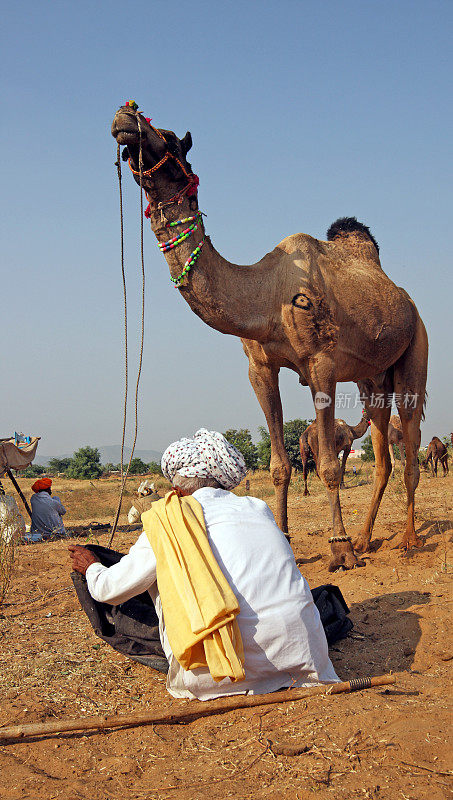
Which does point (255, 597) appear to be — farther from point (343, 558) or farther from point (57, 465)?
point (57, 465)

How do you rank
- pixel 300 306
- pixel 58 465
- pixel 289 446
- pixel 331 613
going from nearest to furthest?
pixel 331 613, pixel 300 306, pixel 289 446, pixel 58 465

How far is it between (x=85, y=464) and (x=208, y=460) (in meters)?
41.9

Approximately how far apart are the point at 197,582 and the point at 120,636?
1.10 meters

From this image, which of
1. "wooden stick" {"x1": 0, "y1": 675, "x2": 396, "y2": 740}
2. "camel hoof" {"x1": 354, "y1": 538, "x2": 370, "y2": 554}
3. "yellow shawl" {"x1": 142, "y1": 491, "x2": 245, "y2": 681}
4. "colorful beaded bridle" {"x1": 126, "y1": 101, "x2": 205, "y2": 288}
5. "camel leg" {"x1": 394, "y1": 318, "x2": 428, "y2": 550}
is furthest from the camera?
"camel leg" {"x1": 394, "y1": 318, "x2": 428, "y2": 550}

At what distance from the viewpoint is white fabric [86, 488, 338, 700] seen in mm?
3135

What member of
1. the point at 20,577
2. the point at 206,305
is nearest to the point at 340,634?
the point at 206,305

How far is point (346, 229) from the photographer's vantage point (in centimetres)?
776

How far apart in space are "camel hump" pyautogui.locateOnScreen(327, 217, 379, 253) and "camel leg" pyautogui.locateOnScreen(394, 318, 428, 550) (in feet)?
4.22

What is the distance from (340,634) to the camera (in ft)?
14.3

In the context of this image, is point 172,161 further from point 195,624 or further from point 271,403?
point 195,624

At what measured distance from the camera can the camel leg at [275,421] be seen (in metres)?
7.09

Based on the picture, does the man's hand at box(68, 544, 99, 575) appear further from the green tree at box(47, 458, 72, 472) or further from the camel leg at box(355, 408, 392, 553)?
the green tree at box(47, 458, 72, 472)

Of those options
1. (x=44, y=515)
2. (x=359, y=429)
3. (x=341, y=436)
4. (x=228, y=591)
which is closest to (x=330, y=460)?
(x=228, y=591)

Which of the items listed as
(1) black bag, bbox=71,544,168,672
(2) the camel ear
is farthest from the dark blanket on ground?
(2) the camel ear
